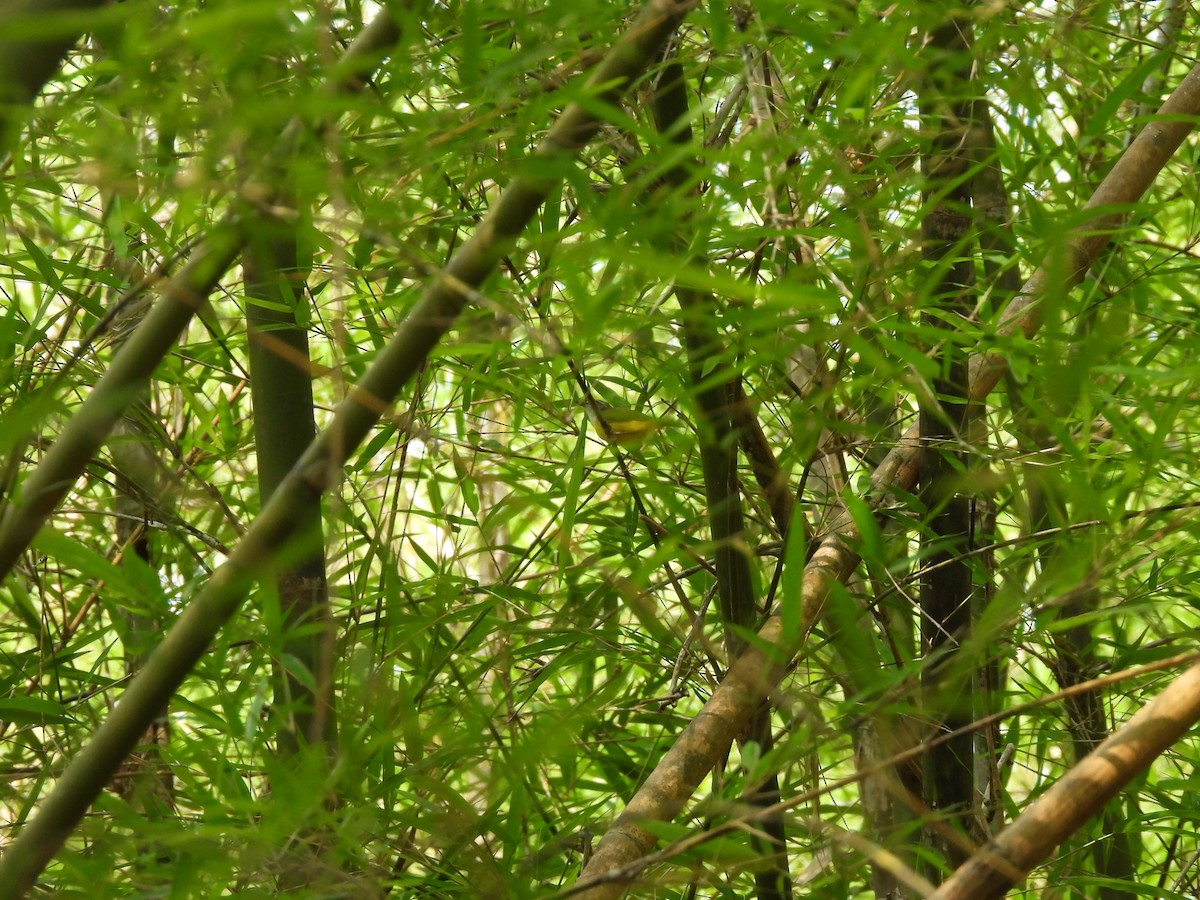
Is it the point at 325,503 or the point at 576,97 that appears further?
the point at 325,503

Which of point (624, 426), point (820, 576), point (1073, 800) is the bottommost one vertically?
point (1073, 800)

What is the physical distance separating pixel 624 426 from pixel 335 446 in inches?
13.0

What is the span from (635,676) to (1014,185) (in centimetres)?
66

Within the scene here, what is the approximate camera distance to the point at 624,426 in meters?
0.78

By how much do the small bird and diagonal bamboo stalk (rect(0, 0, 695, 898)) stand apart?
0.83 feet

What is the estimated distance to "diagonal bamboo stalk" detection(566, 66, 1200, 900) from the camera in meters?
0.66

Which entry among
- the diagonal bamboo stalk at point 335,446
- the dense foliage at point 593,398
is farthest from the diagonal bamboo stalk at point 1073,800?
the diagonal bamboo stalk at point 335,446

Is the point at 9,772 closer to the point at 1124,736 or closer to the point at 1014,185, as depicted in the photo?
the point at 1124,736

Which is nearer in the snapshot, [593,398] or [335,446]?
[335,446]

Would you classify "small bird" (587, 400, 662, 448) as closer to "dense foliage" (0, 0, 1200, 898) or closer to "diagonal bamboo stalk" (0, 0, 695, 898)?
"dense foliage" (0, 0, 1200, 898)

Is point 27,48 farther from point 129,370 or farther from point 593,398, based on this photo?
point 593,398

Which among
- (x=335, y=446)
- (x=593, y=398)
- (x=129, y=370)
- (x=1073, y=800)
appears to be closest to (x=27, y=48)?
(x=129, y=370)

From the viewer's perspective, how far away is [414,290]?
2.36 feet

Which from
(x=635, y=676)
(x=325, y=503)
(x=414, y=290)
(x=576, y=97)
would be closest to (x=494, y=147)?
(x=414, y=290)
